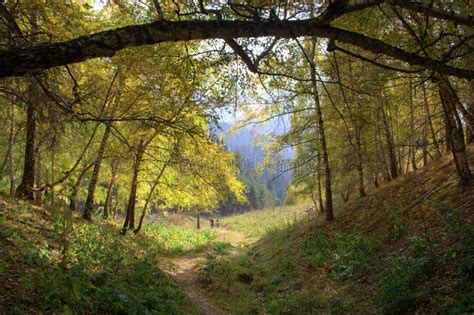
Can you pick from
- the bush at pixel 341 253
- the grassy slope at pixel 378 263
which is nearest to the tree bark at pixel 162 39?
the grassy slope at pixel 378 263

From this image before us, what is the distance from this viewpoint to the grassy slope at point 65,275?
443 centimetres

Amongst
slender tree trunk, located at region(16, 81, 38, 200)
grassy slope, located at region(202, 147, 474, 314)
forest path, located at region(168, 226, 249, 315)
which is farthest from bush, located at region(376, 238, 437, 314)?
slender tree trunk, located at region(16, 81, 38, 200)

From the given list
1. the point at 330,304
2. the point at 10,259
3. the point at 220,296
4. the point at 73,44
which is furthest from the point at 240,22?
the point at 220,296

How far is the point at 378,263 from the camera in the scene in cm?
823

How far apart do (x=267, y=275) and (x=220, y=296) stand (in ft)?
6.12

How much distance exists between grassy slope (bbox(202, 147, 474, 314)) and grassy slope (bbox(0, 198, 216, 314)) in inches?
95.7

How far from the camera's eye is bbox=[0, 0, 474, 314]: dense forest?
4.11 metres

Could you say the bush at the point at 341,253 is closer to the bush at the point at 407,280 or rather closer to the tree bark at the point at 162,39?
the bush at the point at 407,280

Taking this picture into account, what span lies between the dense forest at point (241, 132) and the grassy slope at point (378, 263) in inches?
1.8

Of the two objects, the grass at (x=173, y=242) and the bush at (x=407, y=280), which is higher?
the grass at (x=173, y=242)

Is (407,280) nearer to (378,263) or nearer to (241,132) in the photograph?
(378,263)

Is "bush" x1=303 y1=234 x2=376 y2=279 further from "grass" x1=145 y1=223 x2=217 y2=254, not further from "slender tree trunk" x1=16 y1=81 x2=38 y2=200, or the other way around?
"slender tree trunk" x1=16 y1=81 x2=38 y2=200

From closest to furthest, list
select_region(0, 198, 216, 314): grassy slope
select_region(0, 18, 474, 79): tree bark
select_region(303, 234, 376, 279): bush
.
A: 1. select_region(0, 18, 474, 79): tree bark
2. select_region(0, 198, 216, 314): grassy slope
3. select_region(303, 234, 376, 279): bush

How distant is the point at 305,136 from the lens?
14.9 metres
